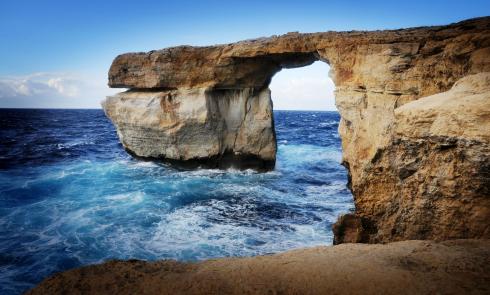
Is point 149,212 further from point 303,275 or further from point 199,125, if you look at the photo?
point 303,275

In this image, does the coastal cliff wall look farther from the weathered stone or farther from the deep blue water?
the deep blue water

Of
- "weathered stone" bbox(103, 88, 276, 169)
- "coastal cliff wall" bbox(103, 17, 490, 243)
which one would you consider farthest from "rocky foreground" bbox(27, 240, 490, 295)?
"weathered stone" bbox(103, 88, 276, 169)

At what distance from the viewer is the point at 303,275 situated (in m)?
2.69

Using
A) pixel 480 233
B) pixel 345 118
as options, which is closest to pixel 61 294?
pixel 480 233

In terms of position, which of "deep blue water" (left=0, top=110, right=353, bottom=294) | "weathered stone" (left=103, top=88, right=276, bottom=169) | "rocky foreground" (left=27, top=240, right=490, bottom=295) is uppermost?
"weathered stone" (left=103, top=88, right=276, bottom=169)

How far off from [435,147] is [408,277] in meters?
2.14

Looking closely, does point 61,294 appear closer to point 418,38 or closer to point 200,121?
point 418,38

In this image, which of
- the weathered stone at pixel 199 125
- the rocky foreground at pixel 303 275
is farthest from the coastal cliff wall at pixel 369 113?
the rocky foreground at pixel 303 275

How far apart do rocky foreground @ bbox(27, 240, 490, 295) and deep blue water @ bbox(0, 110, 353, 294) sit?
143 inches

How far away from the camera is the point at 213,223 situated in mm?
8070

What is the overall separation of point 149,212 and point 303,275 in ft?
22.8

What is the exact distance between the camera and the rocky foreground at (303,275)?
8.07 feet

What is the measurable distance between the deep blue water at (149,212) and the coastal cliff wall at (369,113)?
5.31ft

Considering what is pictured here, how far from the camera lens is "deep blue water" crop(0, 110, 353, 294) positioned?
6.50 metres
